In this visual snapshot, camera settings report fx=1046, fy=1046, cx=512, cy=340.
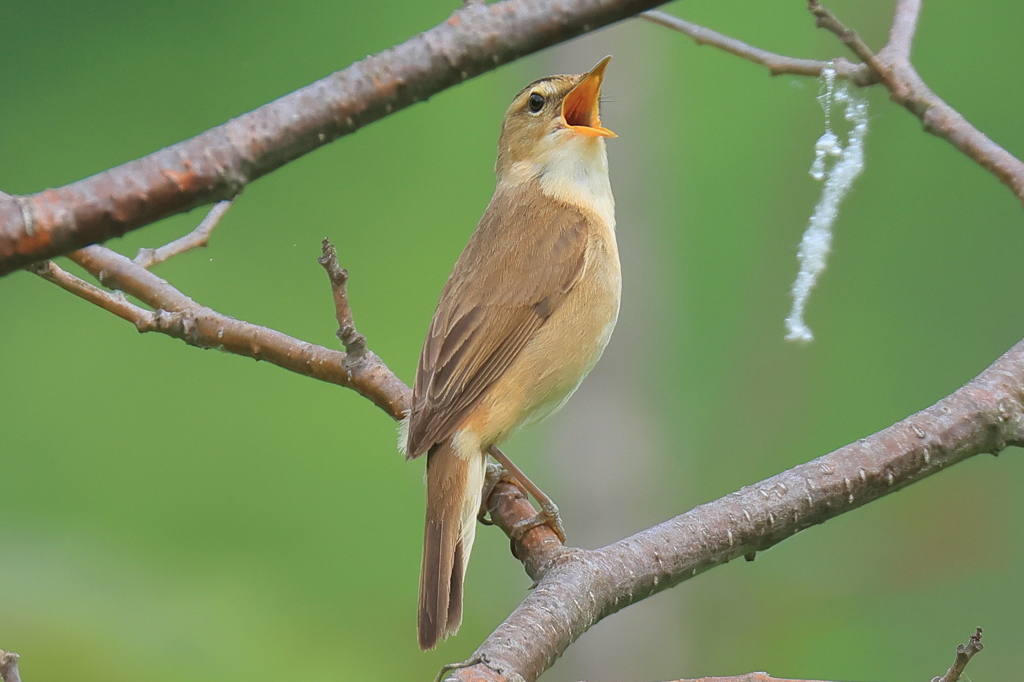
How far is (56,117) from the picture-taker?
5.18 metres

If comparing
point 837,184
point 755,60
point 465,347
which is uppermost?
point 755,60

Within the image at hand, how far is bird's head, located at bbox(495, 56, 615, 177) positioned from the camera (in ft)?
8.80

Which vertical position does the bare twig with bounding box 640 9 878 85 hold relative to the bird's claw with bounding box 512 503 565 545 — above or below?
above

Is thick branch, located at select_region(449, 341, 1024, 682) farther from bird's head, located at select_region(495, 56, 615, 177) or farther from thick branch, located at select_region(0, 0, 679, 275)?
bird's head, located at select_region(495, 56, 615, 177)

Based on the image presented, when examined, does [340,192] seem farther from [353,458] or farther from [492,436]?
[492,436]

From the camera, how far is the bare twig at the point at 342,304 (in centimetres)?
182

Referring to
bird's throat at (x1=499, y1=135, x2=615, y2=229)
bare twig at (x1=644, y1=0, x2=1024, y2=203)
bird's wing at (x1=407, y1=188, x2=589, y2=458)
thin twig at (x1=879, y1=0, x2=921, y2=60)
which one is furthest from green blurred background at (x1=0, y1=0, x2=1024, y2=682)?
bare twig at (x1=644, y1=0, x2=1024, y2=203)

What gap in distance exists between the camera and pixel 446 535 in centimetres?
201

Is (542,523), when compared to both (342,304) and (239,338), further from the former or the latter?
(239,338)

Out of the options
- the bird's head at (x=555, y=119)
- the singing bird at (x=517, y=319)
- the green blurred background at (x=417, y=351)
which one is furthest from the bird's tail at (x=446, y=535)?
A: the green blurred background at (x=417, y=351)

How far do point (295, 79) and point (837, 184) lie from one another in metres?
3.60

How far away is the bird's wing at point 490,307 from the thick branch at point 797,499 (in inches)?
20.5

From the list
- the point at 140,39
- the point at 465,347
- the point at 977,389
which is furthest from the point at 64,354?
the point at 977,389

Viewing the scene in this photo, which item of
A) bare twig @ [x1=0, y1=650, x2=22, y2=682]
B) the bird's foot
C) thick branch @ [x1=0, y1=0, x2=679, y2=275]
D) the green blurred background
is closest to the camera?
thick branch @ [x1=0, y1=0, x2=679, y2=275]
